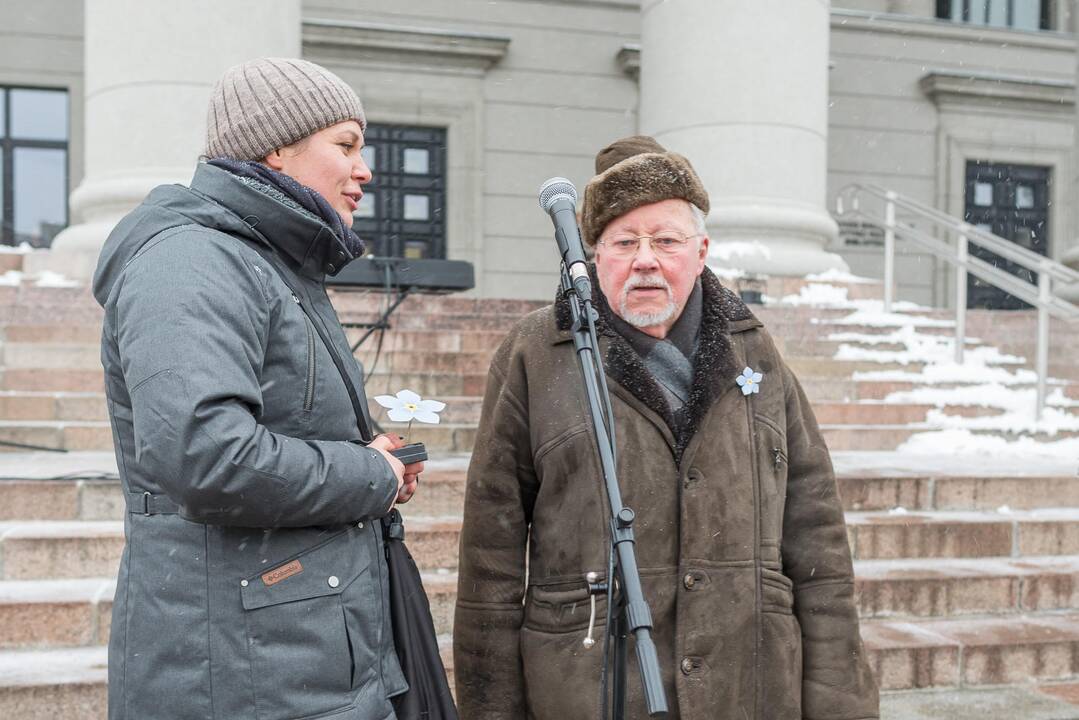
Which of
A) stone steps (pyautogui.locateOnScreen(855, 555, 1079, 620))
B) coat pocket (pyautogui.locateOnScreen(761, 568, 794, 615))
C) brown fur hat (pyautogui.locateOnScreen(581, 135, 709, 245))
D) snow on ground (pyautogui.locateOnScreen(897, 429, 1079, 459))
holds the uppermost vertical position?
brown fur hat (pyautogui.locateOnScreen(581, 135, 709, 245))

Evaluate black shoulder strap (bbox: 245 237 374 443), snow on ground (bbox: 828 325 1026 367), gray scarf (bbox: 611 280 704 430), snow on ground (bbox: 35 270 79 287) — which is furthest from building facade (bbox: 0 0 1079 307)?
black shoulder strap (bbox: 245 237 374 443)

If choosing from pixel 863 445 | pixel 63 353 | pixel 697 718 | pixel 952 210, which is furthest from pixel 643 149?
pixel 952 210

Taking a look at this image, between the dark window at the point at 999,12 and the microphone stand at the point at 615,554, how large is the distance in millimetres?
13902

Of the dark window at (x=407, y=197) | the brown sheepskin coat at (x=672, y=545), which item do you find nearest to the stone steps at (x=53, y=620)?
the brown sheepskin coat at (x=672, y=545)

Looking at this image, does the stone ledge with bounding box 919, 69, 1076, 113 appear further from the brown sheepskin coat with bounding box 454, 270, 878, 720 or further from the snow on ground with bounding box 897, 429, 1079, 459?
the brown sheepskin coat with bounding box 454, 270, 878, 720

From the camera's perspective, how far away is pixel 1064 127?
1380cm

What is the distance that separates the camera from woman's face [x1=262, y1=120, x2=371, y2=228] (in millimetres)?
1760

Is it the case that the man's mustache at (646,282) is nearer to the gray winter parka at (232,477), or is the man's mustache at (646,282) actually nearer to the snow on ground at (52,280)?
the gray winter parka at (232,477)

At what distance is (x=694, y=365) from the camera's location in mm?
2172

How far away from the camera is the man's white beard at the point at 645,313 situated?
84.7 inches

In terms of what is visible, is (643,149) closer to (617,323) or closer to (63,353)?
(617,323)

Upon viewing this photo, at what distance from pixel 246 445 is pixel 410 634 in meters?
0.55

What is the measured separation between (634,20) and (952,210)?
512 centimetres

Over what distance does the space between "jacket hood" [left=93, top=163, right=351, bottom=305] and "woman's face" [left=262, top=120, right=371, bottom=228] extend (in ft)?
0.32
